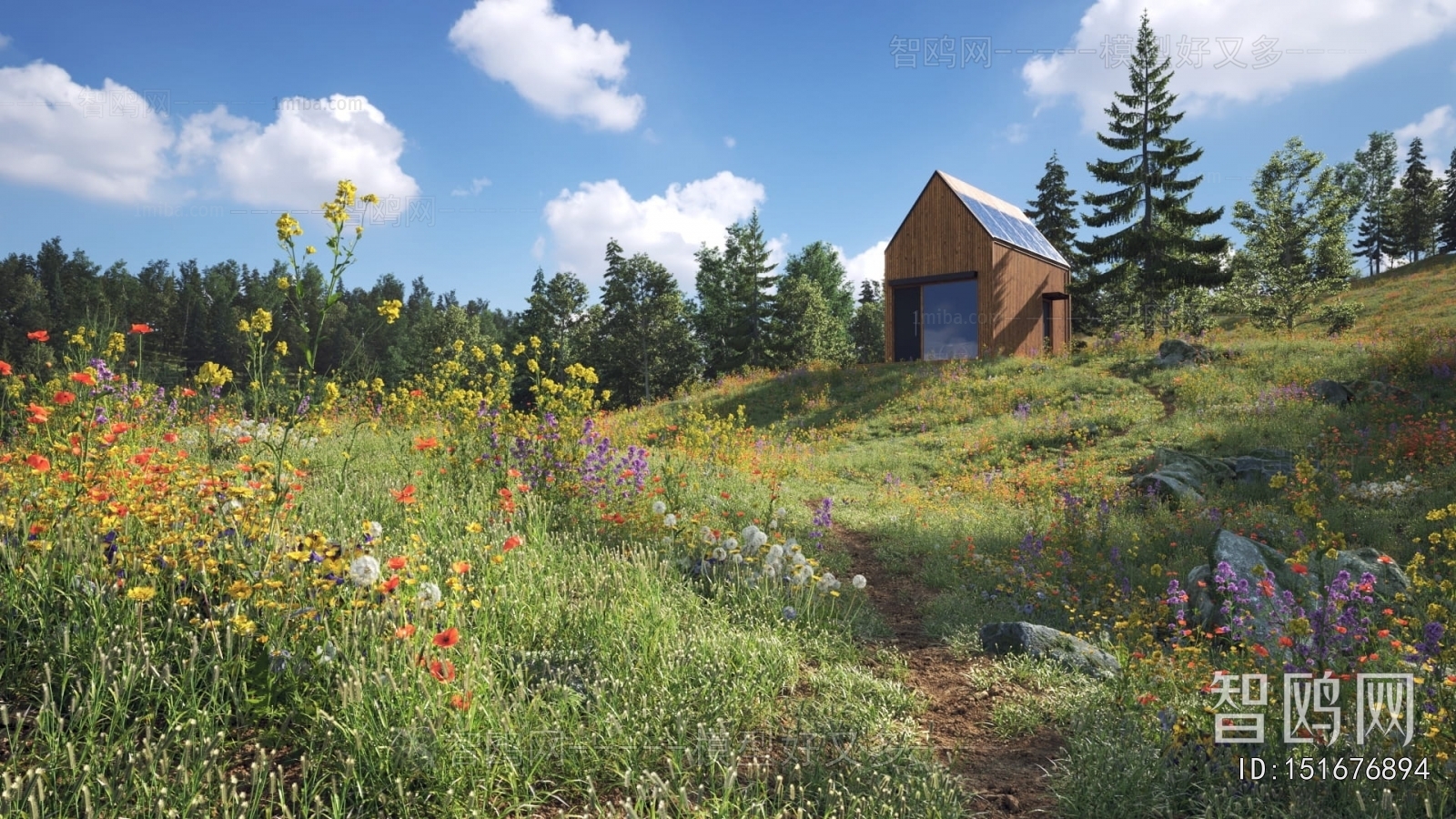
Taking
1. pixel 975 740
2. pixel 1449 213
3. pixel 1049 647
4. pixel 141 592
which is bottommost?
pixel 975 740

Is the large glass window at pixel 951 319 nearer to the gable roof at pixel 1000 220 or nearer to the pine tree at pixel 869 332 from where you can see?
the gable roof at pixel 1000 220

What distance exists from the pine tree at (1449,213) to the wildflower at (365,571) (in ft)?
235

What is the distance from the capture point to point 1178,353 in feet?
58.3

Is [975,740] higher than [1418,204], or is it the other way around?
[1418,204]

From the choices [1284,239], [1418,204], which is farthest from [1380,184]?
[1284,239]

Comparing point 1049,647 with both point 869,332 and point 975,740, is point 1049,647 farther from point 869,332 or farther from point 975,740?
point 869,332

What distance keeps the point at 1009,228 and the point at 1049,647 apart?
2329 centimetres

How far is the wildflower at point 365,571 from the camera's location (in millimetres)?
2850

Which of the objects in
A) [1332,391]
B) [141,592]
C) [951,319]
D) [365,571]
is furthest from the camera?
[951,319]

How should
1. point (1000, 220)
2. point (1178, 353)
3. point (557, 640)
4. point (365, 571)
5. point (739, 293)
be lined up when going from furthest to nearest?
point (739, 293) → point (1000, 220) → point (1178, 353) → point (557, 640) → point (365, 571)

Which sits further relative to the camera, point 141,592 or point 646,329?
point 646,329

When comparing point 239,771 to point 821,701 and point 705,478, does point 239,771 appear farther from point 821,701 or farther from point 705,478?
point 705,478

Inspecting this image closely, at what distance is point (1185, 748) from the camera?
2.96m

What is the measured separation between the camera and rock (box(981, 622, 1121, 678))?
431 cm
